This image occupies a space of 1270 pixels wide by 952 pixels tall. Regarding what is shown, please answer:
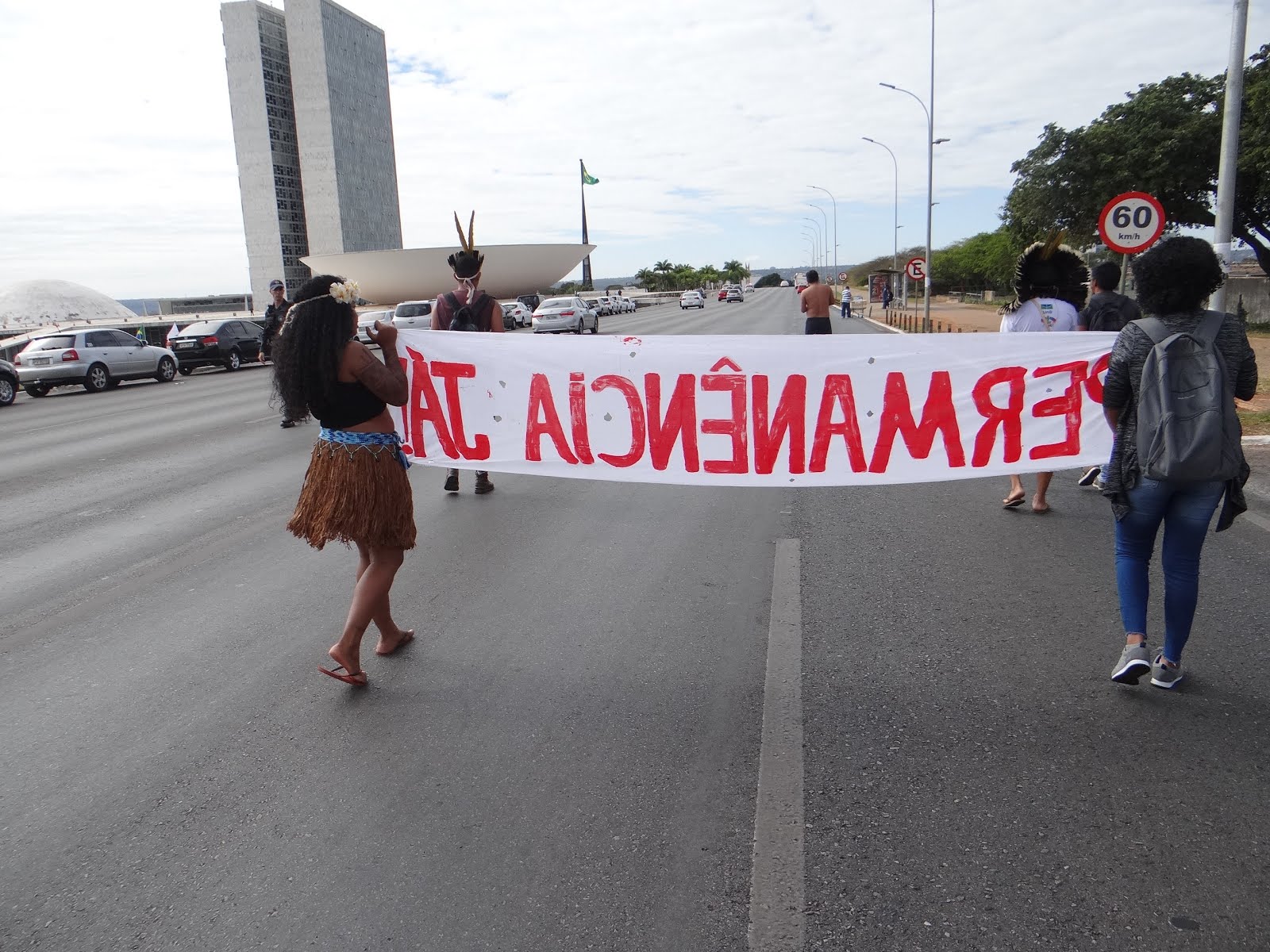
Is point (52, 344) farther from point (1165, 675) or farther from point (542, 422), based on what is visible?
point (1165, 675)

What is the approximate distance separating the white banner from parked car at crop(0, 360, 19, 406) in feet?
60.2

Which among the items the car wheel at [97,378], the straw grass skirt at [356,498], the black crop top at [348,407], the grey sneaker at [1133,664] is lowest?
the grey sneaker at [1133,664]

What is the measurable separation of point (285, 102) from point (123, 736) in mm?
128287

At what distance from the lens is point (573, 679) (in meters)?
4.23

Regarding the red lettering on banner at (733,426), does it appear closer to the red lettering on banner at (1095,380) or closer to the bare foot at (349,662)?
the red lettering on banner at (1095,380)

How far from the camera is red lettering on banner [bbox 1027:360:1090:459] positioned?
510 cm

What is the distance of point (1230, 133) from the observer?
11.2 meters

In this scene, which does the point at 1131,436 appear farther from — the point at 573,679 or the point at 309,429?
the point at 309,429

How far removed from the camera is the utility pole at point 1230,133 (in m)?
10.8

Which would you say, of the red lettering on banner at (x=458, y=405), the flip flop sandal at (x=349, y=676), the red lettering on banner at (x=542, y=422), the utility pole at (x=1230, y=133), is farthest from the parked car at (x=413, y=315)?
the flip flop sandal at (x=349, y=676)

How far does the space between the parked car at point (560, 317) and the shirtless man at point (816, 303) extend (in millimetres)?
19342

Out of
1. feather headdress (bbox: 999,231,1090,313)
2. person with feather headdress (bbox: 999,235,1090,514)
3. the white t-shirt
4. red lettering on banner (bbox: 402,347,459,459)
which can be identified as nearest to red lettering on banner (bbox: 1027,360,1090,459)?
person with feather headdress (bbox: 999,235,1090,514)

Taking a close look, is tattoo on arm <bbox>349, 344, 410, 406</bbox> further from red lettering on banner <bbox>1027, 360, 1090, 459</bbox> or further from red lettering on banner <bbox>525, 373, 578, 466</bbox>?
red lettering on banner <bbox>1027, 360, 1090, 459</bbox>

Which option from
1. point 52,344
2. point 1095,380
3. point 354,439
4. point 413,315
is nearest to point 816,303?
point 1095,380
